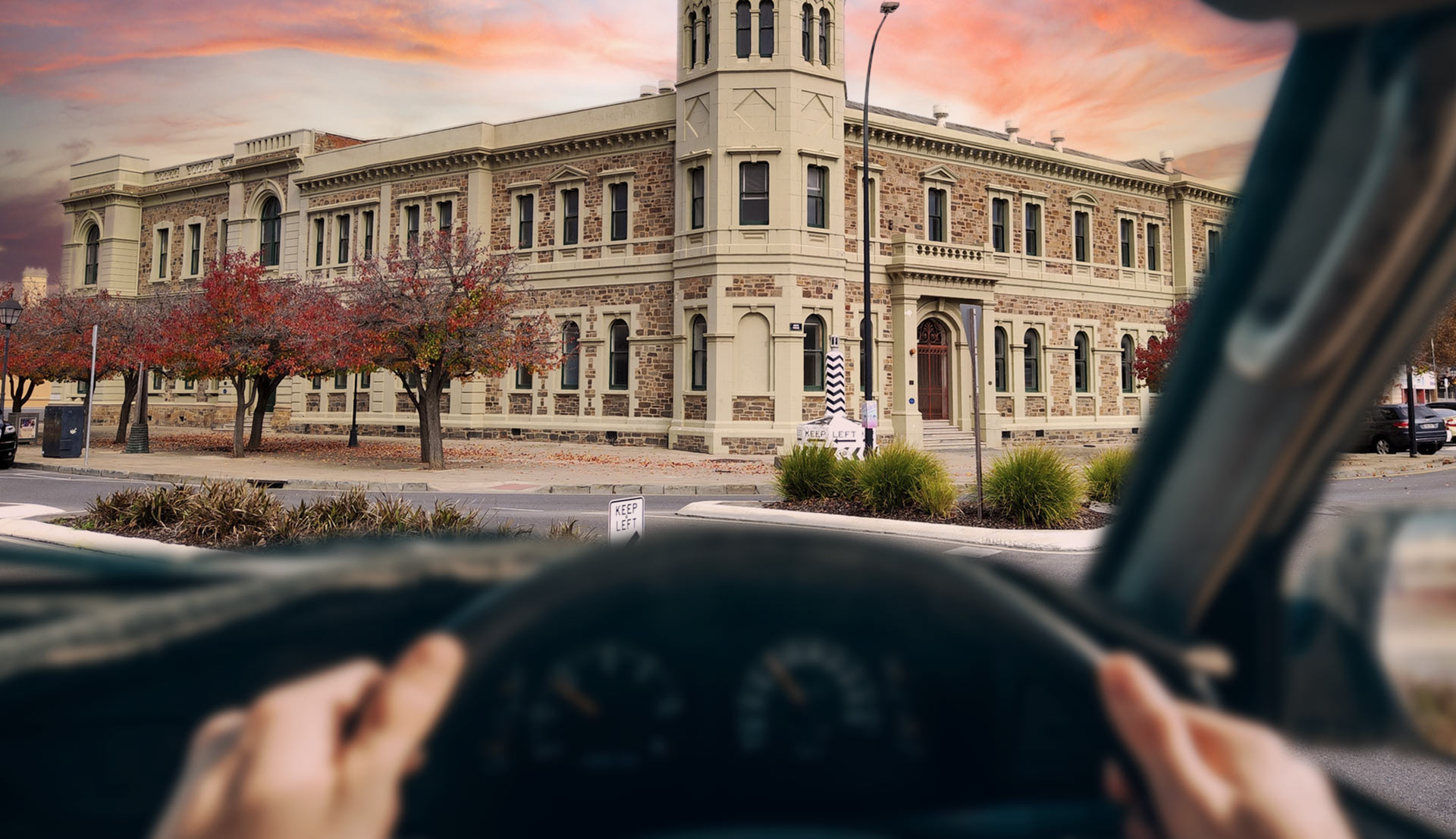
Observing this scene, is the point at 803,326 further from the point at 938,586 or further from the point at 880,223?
the point at 938,586

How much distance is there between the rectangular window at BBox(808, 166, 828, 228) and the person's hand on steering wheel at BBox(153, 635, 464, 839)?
27991 mm

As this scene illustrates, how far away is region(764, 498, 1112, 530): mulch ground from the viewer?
11.2m

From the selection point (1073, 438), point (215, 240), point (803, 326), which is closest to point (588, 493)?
point (803, 326)

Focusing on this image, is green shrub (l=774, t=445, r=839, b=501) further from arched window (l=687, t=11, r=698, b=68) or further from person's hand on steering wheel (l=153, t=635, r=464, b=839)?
arched window (l=687, t=11, r=698, b=68)

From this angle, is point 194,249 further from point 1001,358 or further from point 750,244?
point 1001,358

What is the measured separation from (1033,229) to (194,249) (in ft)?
127

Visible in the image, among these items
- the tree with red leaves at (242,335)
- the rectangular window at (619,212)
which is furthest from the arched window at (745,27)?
the tree with red leaves at (242,335)

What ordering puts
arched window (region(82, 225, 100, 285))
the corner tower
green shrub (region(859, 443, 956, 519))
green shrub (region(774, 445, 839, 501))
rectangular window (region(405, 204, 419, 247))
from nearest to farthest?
green shrub (region(859, 443, 956, 519)), green shrub (region(774, 445, 839, 501)), the corner tower, rectangular window (region(405, 204, 419, 247)), arched window (region(82, 225, 100, 285))

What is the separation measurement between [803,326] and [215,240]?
30.5 meters

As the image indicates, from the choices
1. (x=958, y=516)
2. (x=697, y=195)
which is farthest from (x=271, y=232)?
(x=958, y=516)

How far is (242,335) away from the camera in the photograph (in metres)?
25.1

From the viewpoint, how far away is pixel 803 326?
1069 inches

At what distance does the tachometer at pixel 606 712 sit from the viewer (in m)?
0.73

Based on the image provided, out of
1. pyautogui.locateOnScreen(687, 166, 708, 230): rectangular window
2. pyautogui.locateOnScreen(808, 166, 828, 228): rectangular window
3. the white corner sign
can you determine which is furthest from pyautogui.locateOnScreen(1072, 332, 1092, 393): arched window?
the white corner sign
